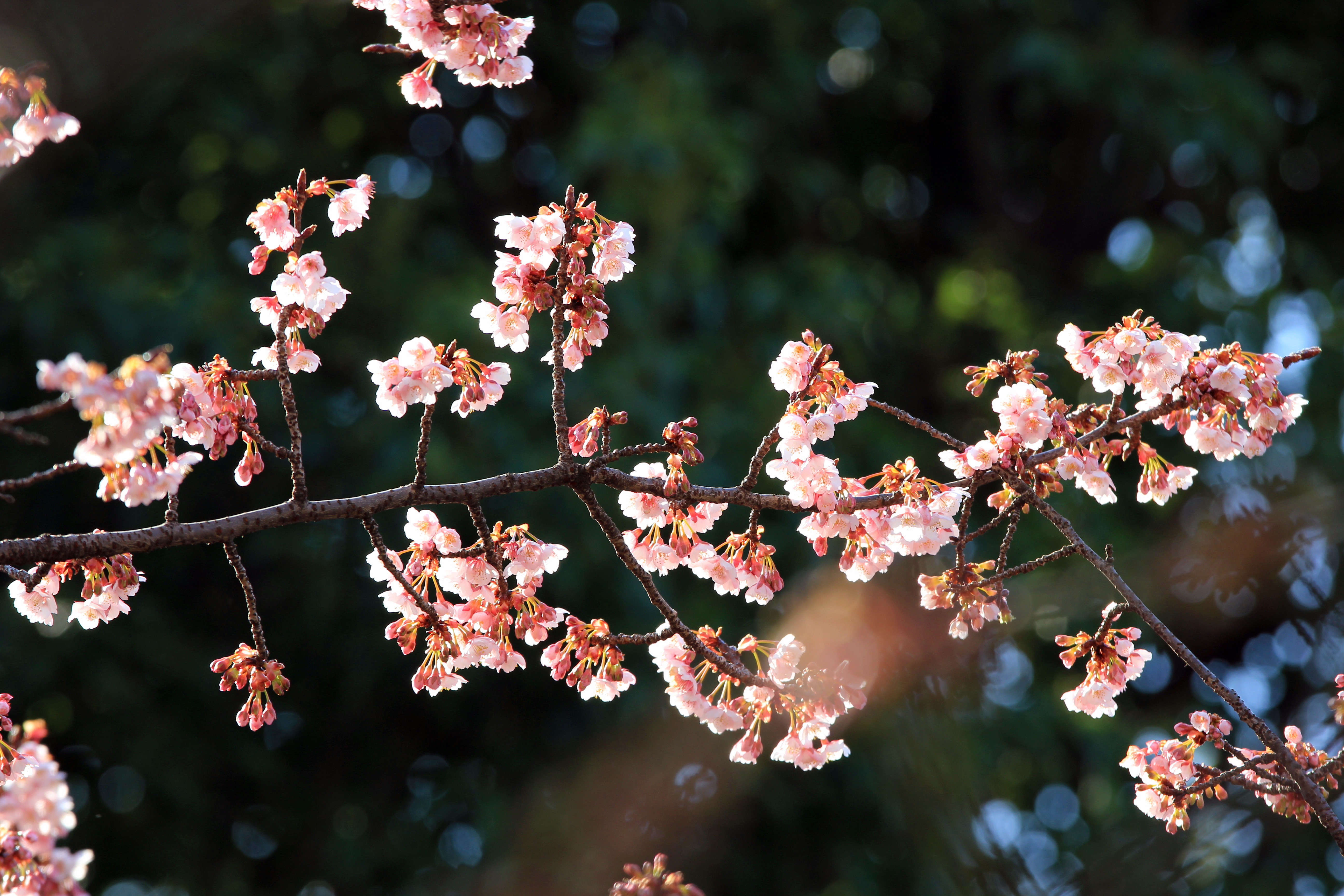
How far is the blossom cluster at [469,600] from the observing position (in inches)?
70.1

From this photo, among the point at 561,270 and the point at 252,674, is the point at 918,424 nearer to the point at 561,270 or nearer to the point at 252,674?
the point at 561,270

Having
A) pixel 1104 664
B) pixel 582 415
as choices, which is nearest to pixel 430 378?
pixel 1104 664

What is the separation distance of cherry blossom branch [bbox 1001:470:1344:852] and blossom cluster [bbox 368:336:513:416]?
0.88 metres

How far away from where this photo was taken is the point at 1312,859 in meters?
4.91

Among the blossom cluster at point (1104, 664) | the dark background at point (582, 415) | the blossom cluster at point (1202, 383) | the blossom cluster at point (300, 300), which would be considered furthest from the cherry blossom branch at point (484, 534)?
the dark background at point (582, 415)

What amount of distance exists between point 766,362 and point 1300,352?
2947mm

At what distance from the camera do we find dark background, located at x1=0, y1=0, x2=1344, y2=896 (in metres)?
4.17

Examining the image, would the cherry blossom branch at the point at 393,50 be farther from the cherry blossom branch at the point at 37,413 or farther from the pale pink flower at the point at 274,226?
the cherry blossom branch at the point at 37,413

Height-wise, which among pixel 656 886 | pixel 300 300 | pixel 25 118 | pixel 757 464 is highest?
pixel 25 118

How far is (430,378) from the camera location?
68.1 inches

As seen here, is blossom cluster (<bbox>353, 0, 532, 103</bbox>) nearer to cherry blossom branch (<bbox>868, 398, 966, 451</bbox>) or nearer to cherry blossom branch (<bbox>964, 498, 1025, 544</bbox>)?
cherry blossom branch (<bbox>868, 398, 966, 451</bbox>)

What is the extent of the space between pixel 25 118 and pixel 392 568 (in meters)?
0.84

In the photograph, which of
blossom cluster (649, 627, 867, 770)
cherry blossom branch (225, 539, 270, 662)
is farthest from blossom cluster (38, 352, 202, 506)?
blossom cluster (649, 627, 867, 770)

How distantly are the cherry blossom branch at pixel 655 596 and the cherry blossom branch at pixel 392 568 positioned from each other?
10.9 inches
